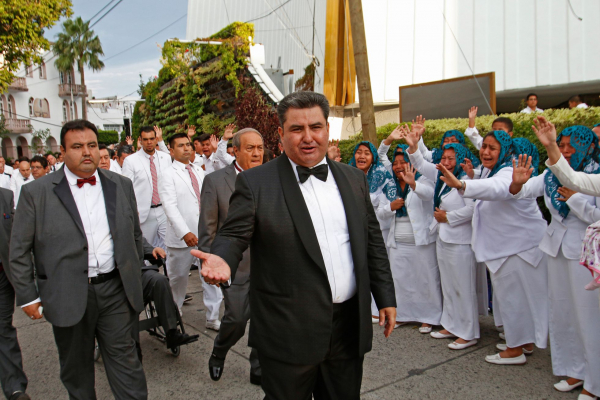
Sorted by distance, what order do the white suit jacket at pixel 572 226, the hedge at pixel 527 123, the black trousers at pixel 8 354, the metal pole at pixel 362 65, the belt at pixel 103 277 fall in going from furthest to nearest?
the metal pole at pixel 362 65 < the hedge at pixel 527 123 < the black trousers at pixel 8 354 < the white suit jacket at pixel 572 226 < the belt at pixel 103 277

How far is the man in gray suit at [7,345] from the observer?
12.3ft

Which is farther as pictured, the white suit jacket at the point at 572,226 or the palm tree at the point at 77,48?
the palm tree at the point at 77,48

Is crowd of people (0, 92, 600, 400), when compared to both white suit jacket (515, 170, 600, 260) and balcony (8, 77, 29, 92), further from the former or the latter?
balcony (8, 77, 29, 92)

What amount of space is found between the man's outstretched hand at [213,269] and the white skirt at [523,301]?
3.14 m

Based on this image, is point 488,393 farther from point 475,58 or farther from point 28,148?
point 28,148

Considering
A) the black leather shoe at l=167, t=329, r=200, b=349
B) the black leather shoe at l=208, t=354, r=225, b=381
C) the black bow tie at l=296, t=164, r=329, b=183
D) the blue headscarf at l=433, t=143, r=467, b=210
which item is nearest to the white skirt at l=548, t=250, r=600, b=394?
the blue headscarf at l=433, t=143, r=467, b=210

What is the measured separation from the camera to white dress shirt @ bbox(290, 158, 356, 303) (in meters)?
2.44

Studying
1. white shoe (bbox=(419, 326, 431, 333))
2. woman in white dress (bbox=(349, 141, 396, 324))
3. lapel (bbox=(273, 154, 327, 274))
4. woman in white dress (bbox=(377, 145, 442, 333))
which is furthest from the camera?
woman in white dress (bbox=(349, 141, 396, 324))

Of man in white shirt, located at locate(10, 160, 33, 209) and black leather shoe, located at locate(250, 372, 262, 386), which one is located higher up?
man in white shirt, located at locate(10, 160, 33, 209)

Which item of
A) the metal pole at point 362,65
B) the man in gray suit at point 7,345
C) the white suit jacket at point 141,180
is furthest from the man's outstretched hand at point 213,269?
the metal pole at point 362,65

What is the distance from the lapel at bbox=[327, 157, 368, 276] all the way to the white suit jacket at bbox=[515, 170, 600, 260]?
6.69 ft

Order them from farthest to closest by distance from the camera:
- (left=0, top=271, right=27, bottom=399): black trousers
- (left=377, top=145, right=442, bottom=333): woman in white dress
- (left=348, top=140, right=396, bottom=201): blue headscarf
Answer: (left=348, top=140, right=396, bottom=201): blue headscarf → (left=377, top=145, right=442, bottom=333): woman in white dress → (left=0, top=271, right=27, bottom=399): black trousers

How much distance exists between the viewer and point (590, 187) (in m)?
3.10

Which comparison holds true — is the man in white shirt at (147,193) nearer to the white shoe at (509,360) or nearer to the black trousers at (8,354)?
the black trousers at (8,354)
